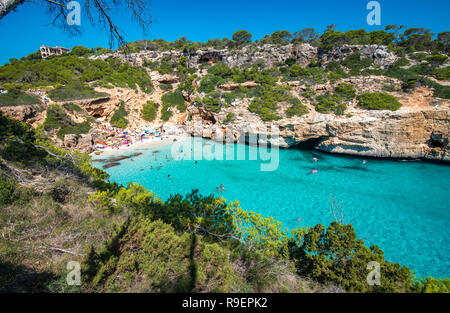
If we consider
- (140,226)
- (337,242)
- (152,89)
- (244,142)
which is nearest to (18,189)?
(140,226)

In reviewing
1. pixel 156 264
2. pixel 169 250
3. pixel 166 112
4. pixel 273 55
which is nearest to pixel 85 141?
pixel 166 112

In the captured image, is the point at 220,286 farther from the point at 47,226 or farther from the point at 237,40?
the point at 237,40

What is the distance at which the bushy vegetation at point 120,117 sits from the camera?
2282 cm

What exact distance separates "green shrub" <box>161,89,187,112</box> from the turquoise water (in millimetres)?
12606

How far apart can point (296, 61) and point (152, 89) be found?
22.9m

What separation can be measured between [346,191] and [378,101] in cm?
980

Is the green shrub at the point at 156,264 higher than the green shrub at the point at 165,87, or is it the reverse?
the green shrub at the point at 165,87

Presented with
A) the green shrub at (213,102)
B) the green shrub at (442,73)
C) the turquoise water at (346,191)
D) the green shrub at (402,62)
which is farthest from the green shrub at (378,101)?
the green shrub at (213,102)

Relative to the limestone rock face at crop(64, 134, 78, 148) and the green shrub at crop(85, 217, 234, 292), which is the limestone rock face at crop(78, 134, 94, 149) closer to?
the limestone rock face at crop(64, 134, 78, 148)

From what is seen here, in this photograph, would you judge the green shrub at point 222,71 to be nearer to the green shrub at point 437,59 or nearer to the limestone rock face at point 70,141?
the limestone rock face at point 70,141

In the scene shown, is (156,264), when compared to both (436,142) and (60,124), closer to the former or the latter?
(436,142)

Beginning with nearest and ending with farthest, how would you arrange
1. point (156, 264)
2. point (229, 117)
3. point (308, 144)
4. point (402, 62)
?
point (156, 264) < point (308, 144) < point (402, 62) < point (229, 117)

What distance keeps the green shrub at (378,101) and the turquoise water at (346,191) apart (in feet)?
15.1

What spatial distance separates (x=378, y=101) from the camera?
1470 cm
